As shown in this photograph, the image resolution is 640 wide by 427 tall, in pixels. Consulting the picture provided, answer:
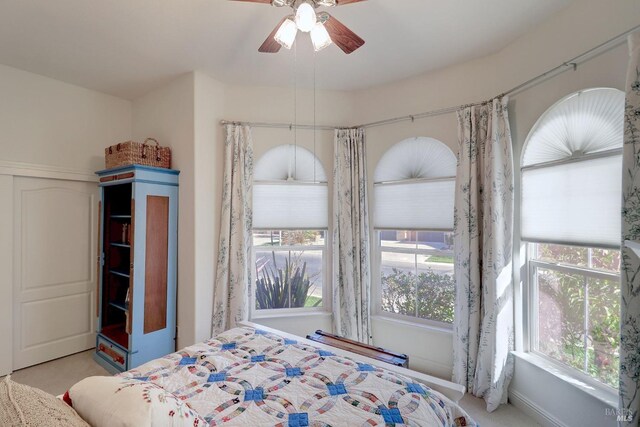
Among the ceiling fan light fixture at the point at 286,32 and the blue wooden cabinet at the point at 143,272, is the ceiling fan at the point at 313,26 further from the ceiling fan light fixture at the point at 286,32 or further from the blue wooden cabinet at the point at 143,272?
the blue wooden cabinet at the point at 143,272

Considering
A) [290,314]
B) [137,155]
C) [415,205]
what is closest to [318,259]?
[290,314]

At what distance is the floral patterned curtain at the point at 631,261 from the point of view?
133 centimetres

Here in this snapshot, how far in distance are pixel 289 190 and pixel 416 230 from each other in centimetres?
137

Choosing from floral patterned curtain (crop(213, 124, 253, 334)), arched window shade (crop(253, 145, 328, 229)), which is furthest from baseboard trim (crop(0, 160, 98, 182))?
arched window shade (crop(253, 145, 328, 229))

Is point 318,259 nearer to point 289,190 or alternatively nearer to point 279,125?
point 289,190

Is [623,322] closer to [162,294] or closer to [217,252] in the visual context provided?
[217,252]

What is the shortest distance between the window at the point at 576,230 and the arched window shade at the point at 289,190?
1.85m

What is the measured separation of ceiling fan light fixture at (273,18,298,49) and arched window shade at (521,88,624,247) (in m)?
1.83

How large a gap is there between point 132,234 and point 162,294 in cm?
63

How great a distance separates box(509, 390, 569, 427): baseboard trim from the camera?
77.5 inches

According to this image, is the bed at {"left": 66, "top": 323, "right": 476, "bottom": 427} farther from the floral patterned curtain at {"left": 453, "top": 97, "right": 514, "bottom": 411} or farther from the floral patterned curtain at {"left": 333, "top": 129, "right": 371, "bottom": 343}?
the floral patterned curtain at {"left": 333, "top": 129, "right": 371, "bottom": 343}

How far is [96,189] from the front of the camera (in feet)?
10.7

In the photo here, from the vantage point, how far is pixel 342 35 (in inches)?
66.5

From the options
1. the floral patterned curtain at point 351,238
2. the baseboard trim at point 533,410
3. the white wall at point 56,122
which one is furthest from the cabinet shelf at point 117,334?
the baseboard trim at point 533,410
